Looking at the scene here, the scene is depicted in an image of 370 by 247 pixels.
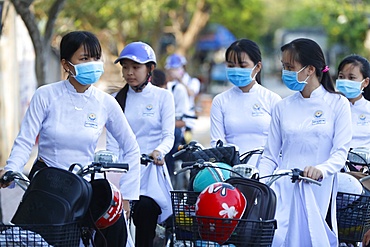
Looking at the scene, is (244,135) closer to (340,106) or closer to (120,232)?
(340,106)

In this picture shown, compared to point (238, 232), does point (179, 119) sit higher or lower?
higher

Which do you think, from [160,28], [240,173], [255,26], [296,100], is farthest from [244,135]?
[255,26]

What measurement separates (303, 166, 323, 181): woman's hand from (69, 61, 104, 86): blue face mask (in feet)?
5.04

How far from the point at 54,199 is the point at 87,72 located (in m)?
1.27

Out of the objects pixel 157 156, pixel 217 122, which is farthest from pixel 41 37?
pixel 157 156

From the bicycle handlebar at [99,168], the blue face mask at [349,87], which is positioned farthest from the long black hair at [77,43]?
the blue face mask at [349,87]

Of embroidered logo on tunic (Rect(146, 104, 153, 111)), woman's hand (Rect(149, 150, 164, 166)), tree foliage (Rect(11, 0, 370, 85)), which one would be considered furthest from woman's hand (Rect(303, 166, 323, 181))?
tree foliage (Rect(11, 0, 370, 85))

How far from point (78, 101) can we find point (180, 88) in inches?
263

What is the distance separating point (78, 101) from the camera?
558 cm

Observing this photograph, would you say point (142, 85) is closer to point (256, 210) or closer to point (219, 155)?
point (219, 155)

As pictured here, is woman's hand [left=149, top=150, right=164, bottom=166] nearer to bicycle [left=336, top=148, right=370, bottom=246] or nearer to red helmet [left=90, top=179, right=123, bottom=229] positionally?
bicycle [left=336, top=148, right=370, bottom=246]

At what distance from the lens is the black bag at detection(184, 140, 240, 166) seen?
624 cm

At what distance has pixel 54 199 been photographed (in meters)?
4.45

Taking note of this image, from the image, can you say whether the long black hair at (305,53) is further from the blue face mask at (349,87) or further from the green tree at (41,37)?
the green tree at (41,37)
